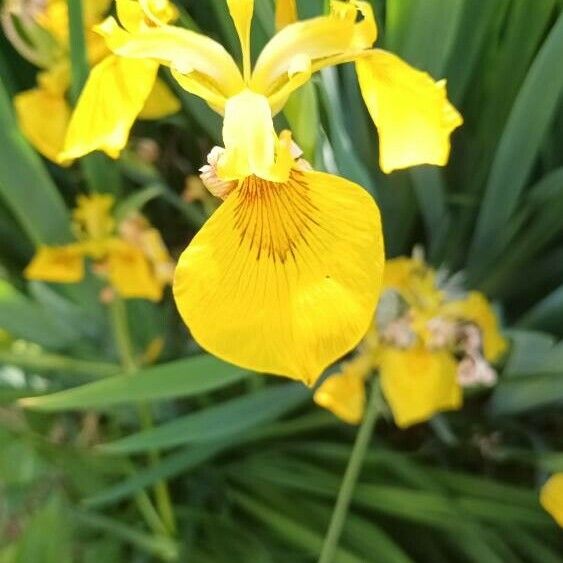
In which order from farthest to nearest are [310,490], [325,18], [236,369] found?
[310,490]
[236,369]
[325,18]

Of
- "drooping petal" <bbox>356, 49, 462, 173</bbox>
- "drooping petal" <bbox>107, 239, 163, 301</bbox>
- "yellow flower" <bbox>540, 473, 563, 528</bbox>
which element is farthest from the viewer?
"drooping petal" <bbox>107, 239, 163, 301</bbox>

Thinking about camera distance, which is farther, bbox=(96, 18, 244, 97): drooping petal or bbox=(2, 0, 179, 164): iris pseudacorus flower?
bbox=(2, 0, 179, 164): iris pseudacorus flower

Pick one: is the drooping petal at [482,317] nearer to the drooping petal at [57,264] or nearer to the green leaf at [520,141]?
the green leaf at [520,141]

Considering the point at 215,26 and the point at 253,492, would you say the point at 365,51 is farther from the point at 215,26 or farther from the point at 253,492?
the point at 253,492

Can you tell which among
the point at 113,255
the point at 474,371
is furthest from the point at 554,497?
the point at 113,255

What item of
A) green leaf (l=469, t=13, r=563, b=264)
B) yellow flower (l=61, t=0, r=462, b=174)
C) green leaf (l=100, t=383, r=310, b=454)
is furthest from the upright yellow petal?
green leaf (l=100, t=383, r=310, b=454)

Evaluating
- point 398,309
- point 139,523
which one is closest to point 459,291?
point 398,309

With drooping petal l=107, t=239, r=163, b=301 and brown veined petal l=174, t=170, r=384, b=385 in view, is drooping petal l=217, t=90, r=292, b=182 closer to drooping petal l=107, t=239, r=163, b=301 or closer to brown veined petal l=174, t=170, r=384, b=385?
brown veined petal l=174, t=170, r=384, b=385
